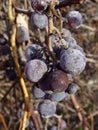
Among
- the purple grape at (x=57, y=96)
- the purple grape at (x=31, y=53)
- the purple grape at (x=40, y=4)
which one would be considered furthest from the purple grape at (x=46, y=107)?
the purple grape at (x=40, y=4)

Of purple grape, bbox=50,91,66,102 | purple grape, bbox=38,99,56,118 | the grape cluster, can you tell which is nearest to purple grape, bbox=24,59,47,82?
the grape cluster

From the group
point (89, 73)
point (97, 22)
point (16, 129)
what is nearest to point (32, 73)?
point (16, 129)

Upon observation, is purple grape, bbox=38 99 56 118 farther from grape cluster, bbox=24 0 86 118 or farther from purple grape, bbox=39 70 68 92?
purple grape, bbox=39 70 68 92

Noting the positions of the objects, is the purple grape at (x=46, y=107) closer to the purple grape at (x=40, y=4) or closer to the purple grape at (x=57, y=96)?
the purple grape at (x=57, y=96)

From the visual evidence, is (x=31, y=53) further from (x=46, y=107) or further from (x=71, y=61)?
(x=46, y=107)

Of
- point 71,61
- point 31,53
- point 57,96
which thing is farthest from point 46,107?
point 71,61
